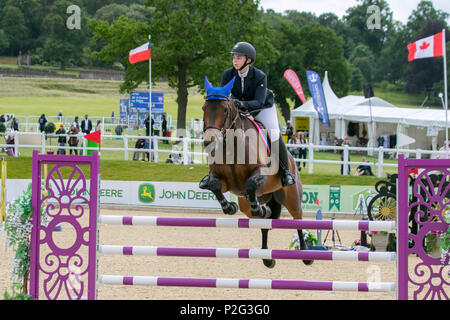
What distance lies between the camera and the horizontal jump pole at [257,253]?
213 inches

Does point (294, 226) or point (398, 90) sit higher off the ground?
point (398, 90)

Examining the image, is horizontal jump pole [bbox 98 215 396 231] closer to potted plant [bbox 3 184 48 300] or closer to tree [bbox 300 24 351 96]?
potted plant [bbox 3 184 48 300]

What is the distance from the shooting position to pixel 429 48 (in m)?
18.3

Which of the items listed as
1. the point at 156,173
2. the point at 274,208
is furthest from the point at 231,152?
the point at 156,173

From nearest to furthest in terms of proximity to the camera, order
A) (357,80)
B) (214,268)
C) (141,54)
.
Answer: (214,268)
(141,54)
(357,80)

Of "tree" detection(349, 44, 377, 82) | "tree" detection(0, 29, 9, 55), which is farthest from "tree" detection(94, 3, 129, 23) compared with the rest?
"tree" detection(349, 44, 377, 82)

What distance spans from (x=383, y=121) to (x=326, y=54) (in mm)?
26152

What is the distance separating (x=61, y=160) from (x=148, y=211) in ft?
33.4

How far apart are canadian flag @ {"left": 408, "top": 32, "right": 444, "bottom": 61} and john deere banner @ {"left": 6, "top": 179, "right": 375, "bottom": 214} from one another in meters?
5.15

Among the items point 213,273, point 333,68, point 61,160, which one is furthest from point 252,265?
point 333,68

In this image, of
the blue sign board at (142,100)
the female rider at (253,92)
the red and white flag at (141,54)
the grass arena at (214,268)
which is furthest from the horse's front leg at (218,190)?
the blue sign board at (142,100)

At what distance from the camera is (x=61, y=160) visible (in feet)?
18.2

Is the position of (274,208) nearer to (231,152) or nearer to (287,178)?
(287,178)
